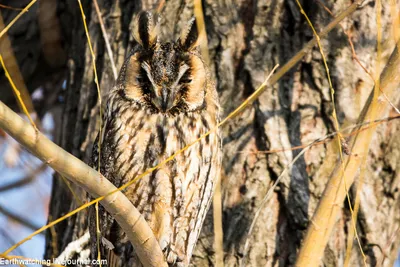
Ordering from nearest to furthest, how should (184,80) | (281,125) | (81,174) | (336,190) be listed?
(81,174) → (336,190) → (184,80) → (281,125)

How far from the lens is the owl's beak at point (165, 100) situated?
2.16m

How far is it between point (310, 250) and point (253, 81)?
2.87 feet

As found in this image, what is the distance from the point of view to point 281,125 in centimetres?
256

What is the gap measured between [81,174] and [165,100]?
77 centimetres

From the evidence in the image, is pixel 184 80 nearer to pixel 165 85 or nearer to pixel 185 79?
pixel 185 79

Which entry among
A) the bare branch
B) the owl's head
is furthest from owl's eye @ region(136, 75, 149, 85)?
the bare branch

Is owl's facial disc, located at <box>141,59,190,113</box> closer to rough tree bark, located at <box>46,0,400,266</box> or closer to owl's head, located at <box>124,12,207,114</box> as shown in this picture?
owl's head, located at <box>124,12,207,114</box>

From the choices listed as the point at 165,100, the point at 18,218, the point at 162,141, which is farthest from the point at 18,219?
the point at 165,100

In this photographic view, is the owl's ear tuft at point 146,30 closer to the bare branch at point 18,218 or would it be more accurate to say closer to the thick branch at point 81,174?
the thick branch at point 81,174

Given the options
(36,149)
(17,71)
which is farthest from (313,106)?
(17,71)

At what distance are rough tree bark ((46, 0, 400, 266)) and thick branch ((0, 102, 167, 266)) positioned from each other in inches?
29.9

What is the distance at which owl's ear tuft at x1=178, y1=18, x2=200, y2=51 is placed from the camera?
2.27 m

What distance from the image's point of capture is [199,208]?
2.39 meters

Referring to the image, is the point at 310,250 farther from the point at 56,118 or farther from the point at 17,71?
the point at 56,118
